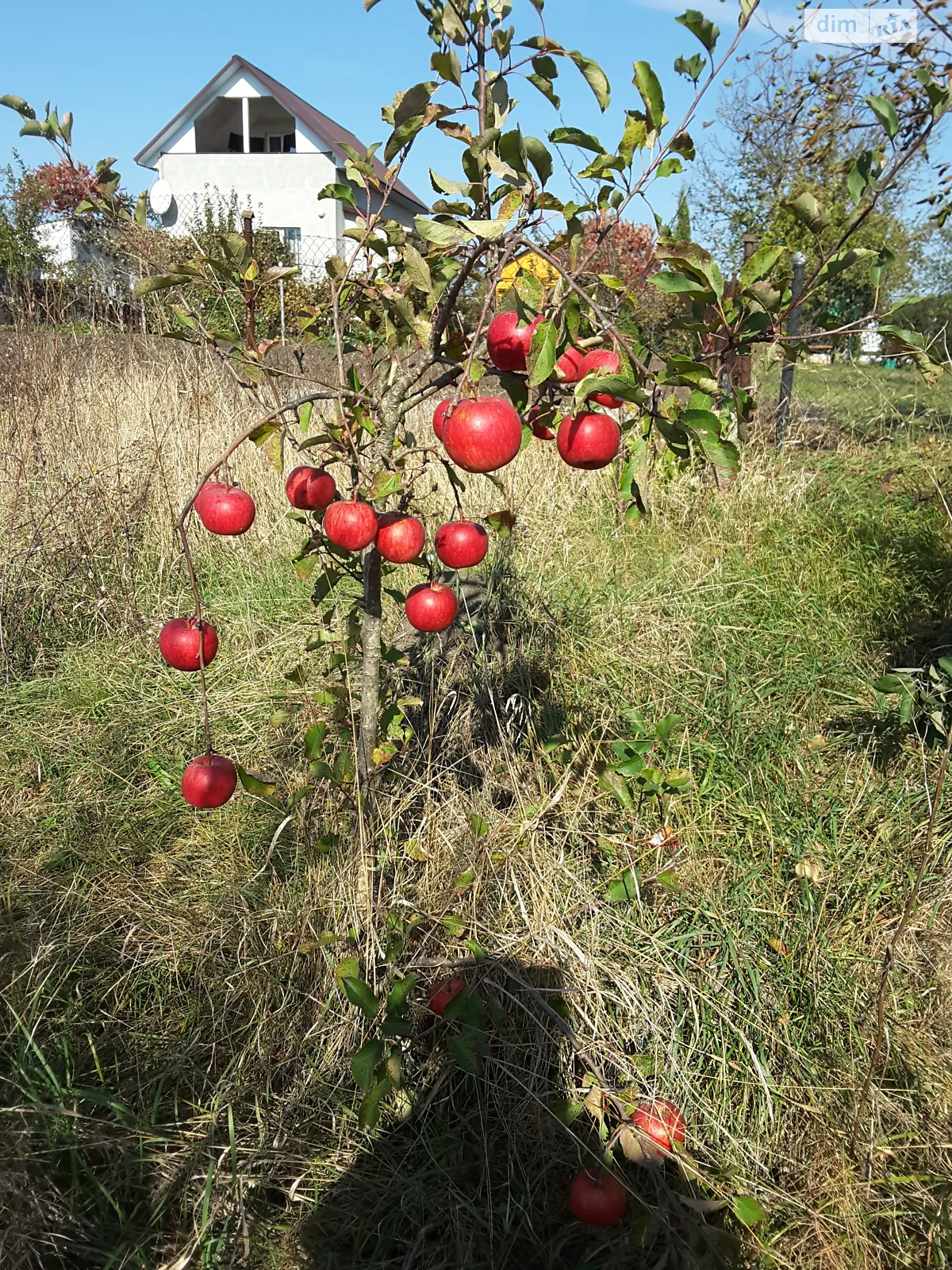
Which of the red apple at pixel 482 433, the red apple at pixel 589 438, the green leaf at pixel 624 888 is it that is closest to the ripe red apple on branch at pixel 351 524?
the red apple at pixel 482 433

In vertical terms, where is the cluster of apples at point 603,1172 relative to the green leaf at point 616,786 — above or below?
below

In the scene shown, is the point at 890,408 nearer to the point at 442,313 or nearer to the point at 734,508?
the point at 734,508

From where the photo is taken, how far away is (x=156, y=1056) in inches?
68.0

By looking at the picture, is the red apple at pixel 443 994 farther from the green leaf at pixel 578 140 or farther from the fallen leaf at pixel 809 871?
the green leaf at pixel 578 140

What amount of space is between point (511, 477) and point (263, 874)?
117 inches

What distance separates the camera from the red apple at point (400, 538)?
1.41 m

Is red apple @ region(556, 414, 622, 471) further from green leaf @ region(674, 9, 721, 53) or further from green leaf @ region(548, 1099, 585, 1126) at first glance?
green leaf @ region(548, 1099, 585, 1126)

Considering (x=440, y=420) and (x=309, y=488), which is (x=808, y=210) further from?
(x=309, y=488)

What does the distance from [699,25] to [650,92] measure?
116mm

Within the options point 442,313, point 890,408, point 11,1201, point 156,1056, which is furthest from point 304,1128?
point 890,408

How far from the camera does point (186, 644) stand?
55.4 inches

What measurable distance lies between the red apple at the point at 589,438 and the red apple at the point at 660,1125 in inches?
45.7

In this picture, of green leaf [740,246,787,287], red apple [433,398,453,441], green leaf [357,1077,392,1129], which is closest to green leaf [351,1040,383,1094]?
green leaf [357,1077,392,1129]

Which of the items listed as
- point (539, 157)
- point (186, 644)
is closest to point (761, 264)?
point (539, 157)
